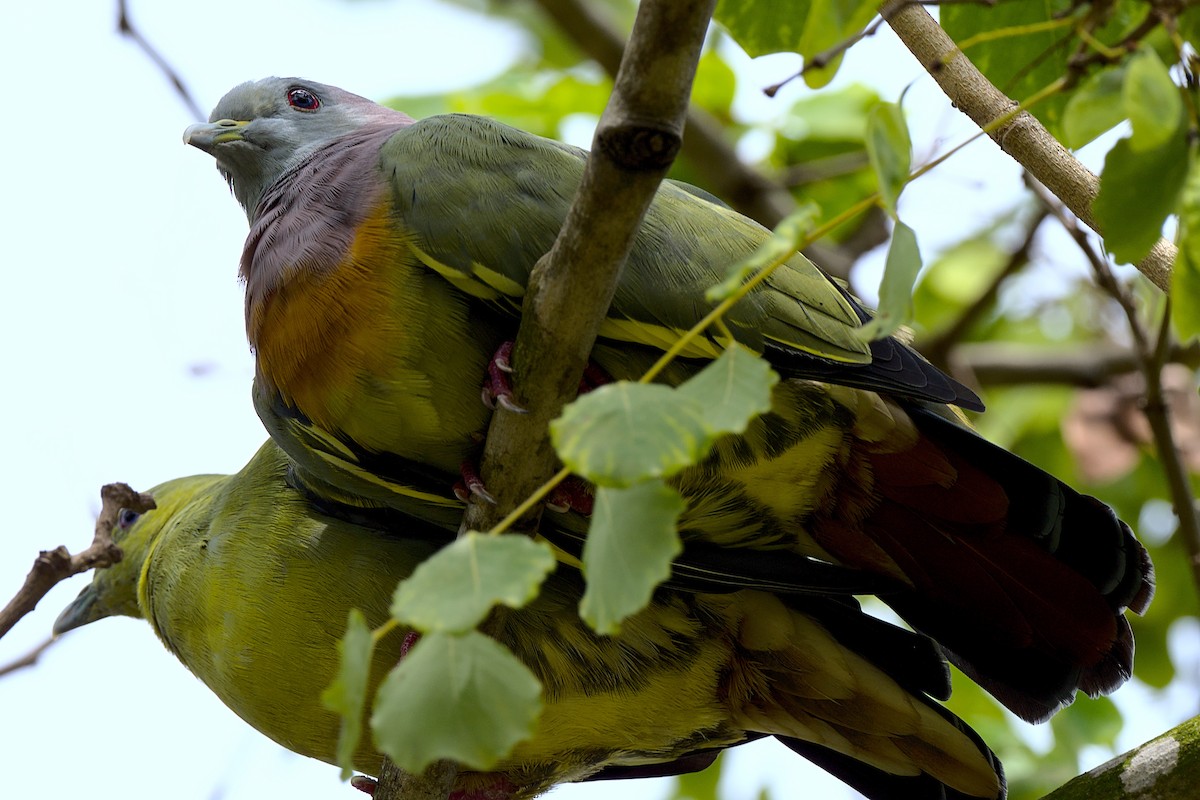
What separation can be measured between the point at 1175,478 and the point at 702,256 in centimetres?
161

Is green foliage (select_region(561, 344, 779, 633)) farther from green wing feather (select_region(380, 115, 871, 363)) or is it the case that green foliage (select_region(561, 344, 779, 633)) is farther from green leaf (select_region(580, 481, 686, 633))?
green wing feather (select_region(380, 115, 871, 363))

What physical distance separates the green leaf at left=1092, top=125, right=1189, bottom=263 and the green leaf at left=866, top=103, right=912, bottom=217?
237 millimetres

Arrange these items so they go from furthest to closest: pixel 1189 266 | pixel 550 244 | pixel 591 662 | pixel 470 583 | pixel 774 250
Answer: pixel 591 662
pixel 550 244
pixel 1189 266
pixel 774 250
pixel 470 583

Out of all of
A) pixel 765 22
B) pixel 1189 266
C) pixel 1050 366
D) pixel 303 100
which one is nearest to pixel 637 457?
pixel 1189 266

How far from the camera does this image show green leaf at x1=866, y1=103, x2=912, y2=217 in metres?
1.38

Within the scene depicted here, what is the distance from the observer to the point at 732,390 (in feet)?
4.36

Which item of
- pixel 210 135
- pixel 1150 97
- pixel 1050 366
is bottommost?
pixel 1150 97

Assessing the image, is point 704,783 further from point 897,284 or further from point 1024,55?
point 897,284

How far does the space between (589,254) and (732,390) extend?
2.10 feet

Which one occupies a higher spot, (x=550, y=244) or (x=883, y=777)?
(x=550, y=244)

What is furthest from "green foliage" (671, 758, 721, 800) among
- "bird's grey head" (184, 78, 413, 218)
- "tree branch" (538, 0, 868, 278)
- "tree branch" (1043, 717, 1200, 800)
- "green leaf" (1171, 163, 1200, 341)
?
"green leaf" (1171, 163, 1200, 341)

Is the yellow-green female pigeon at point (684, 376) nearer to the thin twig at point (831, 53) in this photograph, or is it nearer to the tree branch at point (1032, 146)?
the tree branch at point (1032, 146)

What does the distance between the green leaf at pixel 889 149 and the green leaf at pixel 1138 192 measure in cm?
24

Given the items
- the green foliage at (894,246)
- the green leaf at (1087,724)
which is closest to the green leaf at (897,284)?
the green foliage at (894,246)
